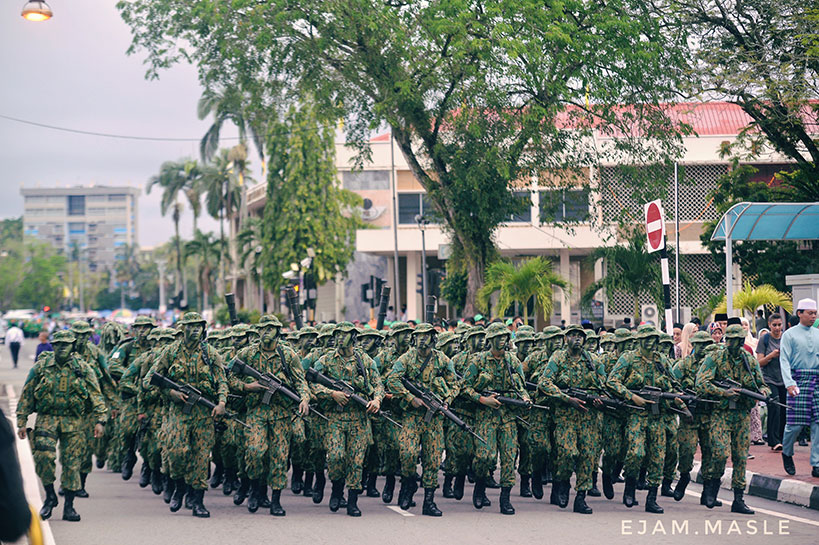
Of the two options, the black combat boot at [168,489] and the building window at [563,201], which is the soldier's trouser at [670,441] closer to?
the black combat boot at [168,489]

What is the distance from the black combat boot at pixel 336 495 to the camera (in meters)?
10.9

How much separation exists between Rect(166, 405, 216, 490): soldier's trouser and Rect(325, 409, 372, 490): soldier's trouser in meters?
1.21

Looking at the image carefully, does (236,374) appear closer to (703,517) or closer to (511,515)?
(511,515)

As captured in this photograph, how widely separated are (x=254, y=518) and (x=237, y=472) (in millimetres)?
2100

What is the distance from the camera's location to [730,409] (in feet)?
35.0

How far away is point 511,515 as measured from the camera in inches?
414

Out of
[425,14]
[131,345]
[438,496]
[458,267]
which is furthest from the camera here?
[458,267]

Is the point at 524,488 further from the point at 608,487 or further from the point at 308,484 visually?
the point at 308,484

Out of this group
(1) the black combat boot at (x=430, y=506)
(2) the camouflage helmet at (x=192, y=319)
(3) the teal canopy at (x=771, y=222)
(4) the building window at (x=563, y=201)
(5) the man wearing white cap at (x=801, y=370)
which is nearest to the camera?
(1) the black combat boot at (x=430, y=506)

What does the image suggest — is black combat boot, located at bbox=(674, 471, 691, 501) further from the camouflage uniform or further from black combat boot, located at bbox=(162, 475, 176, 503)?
black combat boot, located at bbox=(162, 475, 176, 503)

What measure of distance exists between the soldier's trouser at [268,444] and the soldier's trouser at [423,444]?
1.19m

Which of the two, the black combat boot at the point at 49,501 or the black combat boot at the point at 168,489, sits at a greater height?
the black combat boot at the point at 49,501

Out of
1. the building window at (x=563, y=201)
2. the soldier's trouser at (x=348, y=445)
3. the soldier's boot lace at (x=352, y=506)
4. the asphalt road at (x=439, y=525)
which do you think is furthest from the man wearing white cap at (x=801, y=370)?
the building window at (x=563, y=201)

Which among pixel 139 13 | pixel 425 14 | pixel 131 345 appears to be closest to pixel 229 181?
pixel 139 13
